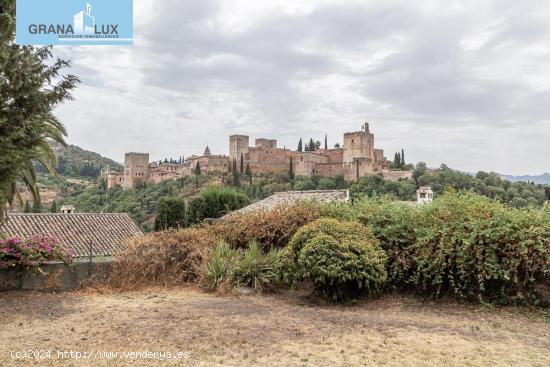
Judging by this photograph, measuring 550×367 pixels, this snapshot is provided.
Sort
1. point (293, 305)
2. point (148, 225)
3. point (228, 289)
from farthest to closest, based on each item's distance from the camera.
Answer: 1. point (148, 225)
2. point (228, 289)
3. point (293, 305)

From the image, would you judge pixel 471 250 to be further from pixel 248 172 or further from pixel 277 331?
pixel 248 172

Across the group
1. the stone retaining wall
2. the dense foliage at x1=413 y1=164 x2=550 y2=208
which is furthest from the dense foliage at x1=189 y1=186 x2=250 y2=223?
the dense foliage at x1=413 y1=164 x2=550 y2=208

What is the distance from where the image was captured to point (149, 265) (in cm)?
867

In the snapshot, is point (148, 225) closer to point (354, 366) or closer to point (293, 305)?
point (293, 305)

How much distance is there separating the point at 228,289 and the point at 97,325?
8.69 ft

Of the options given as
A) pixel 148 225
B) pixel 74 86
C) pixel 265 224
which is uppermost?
pixel 74 86

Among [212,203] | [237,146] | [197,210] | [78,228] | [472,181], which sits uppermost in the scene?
[237,146]

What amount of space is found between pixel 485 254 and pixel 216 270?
435 centimetres

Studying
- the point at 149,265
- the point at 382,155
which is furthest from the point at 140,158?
the point at 149,265

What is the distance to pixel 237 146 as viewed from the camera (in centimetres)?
9131

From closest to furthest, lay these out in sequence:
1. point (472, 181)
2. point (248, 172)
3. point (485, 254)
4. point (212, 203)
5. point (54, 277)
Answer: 1. point (485, 254)
2. point (54, 277)
3. point (212, 203)
4. point (472, 181)
5. point (248, 172)

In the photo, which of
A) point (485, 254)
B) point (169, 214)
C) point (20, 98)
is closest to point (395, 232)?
point (485, 254)

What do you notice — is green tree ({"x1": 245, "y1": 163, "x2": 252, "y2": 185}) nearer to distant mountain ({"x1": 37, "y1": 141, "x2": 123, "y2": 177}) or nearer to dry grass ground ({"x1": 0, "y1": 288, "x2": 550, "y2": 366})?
distant mountain ({"x1": 37, "y1": 141, "x2": 123, "y2": 177})

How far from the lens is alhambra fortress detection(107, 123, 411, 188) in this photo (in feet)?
271
